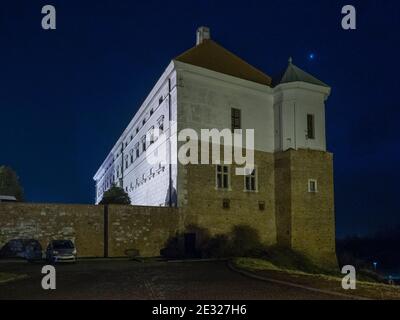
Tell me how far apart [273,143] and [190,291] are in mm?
21995

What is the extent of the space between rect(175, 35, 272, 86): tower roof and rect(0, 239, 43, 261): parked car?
1495 centimetres

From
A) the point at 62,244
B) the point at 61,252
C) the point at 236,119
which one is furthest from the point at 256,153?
the point at 61,252

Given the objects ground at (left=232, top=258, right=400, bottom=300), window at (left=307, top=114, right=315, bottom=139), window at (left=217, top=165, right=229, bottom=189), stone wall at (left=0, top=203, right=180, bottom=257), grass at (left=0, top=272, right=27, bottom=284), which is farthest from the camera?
window at (left=307, top=114, right=315, bottom=139)

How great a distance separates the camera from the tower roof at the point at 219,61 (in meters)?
32.1

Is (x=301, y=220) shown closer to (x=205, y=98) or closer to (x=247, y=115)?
(x=247, y=115)

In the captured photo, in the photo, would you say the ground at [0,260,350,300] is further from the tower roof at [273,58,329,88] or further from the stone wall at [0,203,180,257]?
the tower roof at [273,58,329,88]

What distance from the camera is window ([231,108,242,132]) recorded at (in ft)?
104

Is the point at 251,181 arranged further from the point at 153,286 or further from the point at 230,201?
the point at 153,286

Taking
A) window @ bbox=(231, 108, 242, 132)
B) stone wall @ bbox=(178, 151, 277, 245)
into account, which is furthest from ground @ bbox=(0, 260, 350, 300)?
window @ bbox=(231, 108, 242, 132)

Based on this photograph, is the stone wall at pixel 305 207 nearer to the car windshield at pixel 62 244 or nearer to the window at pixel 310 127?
the window at pixel 310 127

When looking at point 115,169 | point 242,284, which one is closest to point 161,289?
point 242,284

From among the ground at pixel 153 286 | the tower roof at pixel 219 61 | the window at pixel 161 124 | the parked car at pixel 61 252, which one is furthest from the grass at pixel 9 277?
the tower roof at pixel 219 61

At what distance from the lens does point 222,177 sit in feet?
100

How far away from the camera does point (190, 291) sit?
12.3 metres
